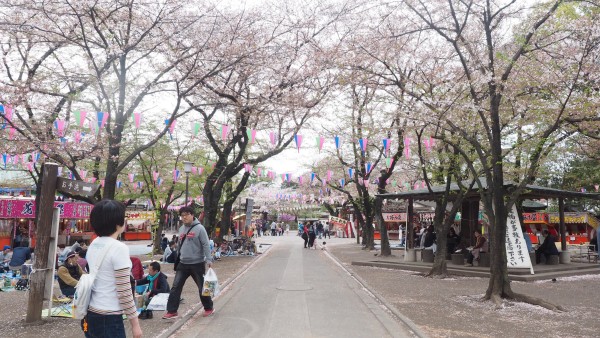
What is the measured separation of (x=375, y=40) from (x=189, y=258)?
711cm

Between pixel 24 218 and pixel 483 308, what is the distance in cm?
2291

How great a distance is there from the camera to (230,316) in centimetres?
733

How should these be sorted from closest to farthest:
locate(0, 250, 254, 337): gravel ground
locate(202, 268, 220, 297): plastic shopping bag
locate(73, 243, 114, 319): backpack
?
1. locate(73, 243, 114, 319): backpack
2. locate(0, 250, 254, 337): gravel ground
3. locate(202, 268, 220, 297): plastic shopping bag

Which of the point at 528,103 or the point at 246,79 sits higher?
the point at 246,79

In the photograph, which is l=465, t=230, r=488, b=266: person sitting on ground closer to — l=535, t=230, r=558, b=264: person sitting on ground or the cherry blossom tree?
l=535, t=230, r=558, b=264: person sitting on ground

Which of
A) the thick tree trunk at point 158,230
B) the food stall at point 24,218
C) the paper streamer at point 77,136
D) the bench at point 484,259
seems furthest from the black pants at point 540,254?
the food stall at point 24,218

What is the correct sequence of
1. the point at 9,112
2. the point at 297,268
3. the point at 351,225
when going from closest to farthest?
the point at 9,112, the point at 297,268, the point at 351,225

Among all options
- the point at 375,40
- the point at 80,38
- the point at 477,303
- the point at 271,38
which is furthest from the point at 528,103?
the point at 80,38

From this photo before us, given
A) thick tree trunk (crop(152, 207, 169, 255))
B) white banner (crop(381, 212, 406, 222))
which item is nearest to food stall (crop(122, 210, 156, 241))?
thick tree trunk (crop(152, 207, 169, 255))

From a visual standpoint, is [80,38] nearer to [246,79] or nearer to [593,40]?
[246,79]

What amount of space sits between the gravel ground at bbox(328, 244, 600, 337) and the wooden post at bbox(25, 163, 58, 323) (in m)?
5.92

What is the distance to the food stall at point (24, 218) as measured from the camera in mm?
20938

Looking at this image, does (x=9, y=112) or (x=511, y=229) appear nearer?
(x=9, y=112)

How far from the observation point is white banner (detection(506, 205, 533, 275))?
12.9 m
